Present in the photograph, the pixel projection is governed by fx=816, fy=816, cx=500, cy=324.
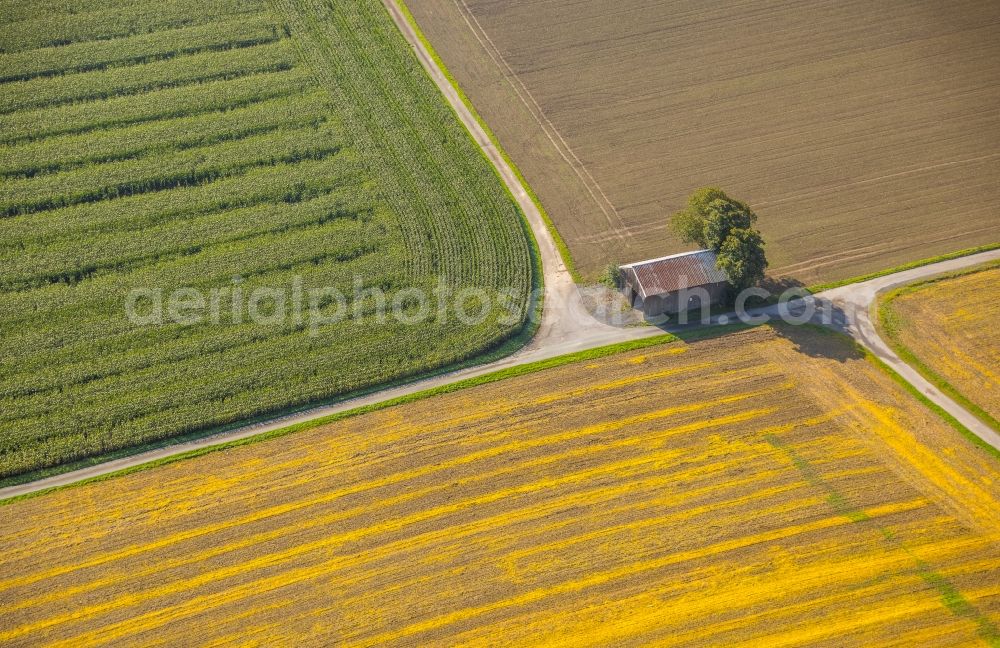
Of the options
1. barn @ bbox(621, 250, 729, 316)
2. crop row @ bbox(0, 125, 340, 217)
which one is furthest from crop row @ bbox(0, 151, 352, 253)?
barn @ bbox(621, 250, 729, 316)

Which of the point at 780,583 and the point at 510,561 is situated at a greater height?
the point at 510,561

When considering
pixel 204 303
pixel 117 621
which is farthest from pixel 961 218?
pixel 117 621

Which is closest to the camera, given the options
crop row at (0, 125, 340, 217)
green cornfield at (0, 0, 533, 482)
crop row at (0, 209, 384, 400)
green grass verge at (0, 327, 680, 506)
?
green grass verge at (0, 327, 680, 506)

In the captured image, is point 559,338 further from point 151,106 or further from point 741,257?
point 151,106

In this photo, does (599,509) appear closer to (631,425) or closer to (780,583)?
(631,425)

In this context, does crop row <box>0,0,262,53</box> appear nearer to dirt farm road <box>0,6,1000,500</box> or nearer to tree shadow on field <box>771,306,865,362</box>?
dirt farm road <box>0,6,1000,500</box>

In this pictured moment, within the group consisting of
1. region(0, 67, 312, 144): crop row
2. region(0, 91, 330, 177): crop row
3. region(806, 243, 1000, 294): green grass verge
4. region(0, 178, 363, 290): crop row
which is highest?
region(0, 67, 312, 144): crop row

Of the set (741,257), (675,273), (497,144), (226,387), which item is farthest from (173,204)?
(741,257)
